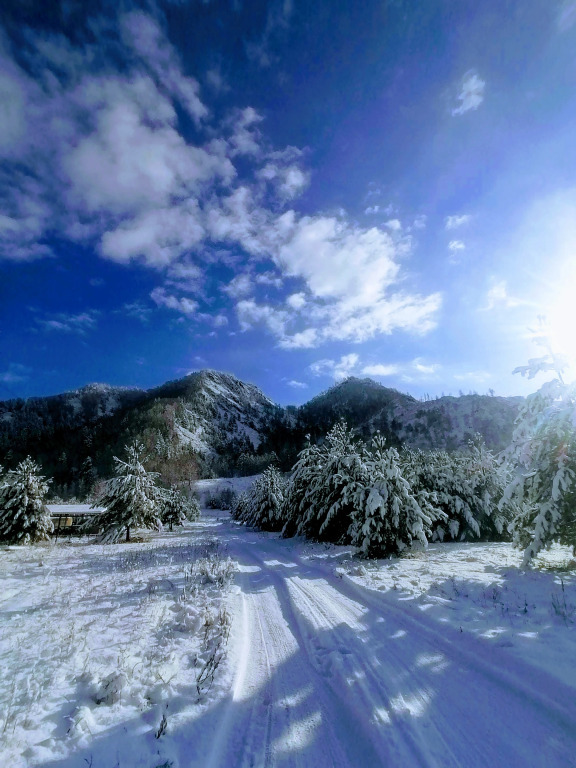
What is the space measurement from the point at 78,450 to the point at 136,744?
19963 cm

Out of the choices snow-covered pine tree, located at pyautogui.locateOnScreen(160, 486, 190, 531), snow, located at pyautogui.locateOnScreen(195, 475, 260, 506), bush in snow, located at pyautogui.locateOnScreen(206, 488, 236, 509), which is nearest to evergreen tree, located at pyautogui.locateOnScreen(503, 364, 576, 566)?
snow-covered pine tree, located at pyautogui.locateOnScreen(160, 486, 190, 531)

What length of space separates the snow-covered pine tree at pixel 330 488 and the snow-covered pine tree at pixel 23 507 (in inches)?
670

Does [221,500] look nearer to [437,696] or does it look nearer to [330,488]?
[330,488]

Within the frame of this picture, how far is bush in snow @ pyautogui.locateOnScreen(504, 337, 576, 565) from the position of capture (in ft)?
31.2

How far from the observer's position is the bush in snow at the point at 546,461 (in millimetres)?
9508

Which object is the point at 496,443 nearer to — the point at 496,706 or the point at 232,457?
the point at 232,457

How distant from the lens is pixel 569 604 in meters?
6.89

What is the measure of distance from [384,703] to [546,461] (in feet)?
28.9

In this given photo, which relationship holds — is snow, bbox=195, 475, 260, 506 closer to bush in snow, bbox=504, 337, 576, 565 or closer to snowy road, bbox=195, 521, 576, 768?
bush in snow, bbox=504, 337, 576, 565

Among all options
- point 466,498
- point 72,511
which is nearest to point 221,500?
point 72,511

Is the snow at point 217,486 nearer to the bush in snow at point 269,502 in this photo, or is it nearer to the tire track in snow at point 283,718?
the bush in snow at point 269,502

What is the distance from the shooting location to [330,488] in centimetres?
2105

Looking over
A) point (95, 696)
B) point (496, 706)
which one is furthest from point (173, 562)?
point (496, 706)

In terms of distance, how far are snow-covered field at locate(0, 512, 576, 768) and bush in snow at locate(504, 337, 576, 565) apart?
1827 mm
